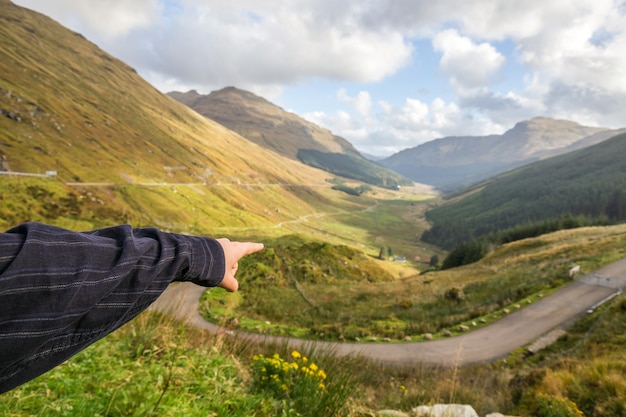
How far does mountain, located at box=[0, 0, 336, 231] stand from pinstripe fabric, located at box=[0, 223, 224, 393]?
68907mm

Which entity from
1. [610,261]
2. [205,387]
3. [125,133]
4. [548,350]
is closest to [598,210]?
[610,261]

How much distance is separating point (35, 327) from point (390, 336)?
71.5 ft

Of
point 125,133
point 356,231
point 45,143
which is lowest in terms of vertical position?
point 356,231

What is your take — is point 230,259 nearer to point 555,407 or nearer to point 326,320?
point 555,407

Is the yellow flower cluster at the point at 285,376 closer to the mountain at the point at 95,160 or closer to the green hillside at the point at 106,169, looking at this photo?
the green hillside at the point at 106,169

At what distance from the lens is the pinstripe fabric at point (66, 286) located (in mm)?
1360

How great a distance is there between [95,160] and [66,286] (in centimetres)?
13239

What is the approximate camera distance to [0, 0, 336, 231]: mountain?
2982 inches

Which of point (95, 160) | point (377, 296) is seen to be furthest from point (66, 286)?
point (95, 160)

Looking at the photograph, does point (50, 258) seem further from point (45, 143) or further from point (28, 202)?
point (45, 143)

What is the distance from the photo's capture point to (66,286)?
151 centimetres

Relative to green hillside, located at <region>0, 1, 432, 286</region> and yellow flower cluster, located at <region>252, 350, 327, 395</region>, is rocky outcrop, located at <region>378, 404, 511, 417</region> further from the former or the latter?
green hillside, located at <region>0, 1, 432, 286</region>

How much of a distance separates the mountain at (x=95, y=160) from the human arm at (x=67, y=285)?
68900mm

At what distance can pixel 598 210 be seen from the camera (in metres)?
159
